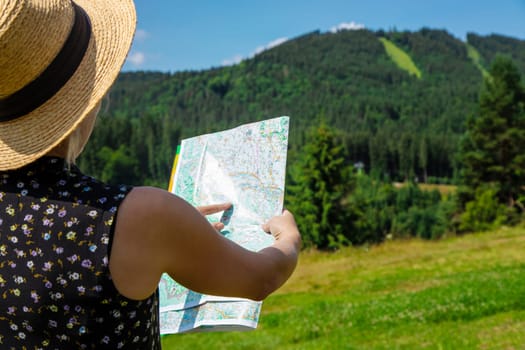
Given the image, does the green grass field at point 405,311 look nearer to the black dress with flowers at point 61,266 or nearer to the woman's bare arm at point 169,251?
the woman's bare arm at point 169,251

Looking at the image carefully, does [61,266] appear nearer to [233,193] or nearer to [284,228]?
[284,228]

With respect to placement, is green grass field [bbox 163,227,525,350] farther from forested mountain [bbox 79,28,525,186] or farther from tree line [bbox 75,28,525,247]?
A: forested mountain [bbox 79,28,525,186]

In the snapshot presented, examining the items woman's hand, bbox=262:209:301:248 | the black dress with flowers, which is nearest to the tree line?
the black dress with flowers

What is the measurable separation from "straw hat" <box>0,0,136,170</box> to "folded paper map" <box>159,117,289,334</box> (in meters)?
0.80

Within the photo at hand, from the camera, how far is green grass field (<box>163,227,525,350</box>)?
679cm

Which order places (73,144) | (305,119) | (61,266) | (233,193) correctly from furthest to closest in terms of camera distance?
(305,119)
(233,193)
(73,144)
(61,266)

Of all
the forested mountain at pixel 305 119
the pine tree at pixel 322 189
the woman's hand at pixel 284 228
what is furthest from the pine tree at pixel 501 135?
the woman's hand at pixel 284 228

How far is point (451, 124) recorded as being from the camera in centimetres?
13538

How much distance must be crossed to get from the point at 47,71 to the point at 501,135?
46321 millimetres

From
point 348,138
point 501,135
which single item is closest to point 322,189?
point 501,135

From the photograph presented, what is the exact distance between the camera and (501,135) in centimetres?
4341

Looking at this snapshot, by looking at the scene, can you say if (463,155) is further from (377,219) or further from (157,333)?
(157,333)

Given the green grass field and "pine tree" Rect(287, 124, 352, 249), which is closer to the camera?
the green grass field

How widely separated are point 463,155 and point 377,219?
31.1 meters
